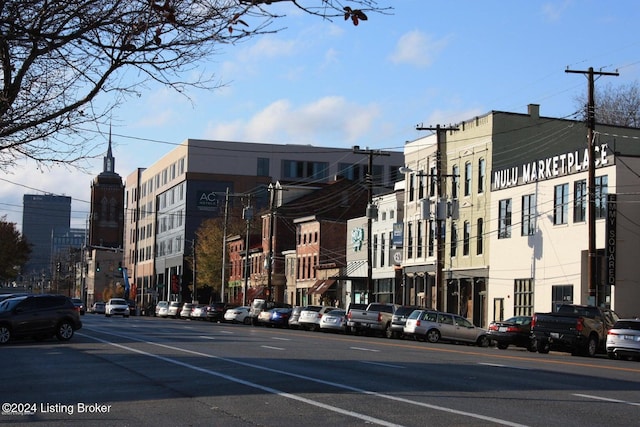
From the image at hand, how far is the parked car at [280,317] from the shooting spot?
63.5 meters

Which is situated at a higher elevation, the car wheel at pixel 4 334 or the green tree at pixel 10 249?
the green tree at pixel 10 249

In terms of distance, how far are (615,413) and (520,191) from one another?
40.6 meters

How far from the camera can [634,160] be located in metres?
46.4

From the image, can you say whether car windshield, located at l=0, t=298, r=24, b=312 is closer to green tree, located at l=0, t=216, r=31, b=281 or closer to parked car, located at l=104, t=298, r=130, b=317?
parked car, located at l=104, t=298, r=130, b=317

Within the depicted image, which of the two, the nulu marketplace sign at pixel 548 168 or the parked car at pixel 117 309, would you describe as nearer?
the nulu marketplace sign at pixel 548 168

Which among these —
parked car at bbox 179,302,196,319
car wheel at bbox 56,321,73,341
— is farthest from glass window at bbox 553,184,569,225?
parked car at bbox 179,302,196,319

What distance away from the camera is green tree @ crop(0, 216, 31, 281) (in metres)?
90.9

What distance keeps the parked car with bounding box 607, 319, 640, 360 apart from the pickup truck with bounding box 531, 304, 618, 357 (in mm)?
1471

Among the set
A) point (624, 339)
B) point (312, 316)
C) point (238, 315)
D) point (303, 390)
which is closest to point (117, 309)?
point (238, 315)

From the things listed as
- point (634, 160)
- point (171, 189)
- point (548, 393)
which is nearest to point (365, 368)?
point (548, 393)

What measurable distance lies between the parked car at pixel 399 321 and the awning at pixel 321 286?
95.4 feet

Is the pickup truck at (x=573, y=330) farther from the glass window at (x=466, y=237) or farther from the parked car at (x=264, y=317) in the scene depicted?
the parked car at (x=264, y=317)

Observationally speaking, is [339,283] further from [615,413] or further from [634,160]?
[615,413]

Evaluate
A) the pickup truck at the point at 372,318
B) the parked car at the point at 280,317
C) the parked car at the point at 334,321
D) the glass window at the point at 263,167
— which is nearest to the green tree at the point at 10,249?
the glass window at the point at 263,167
